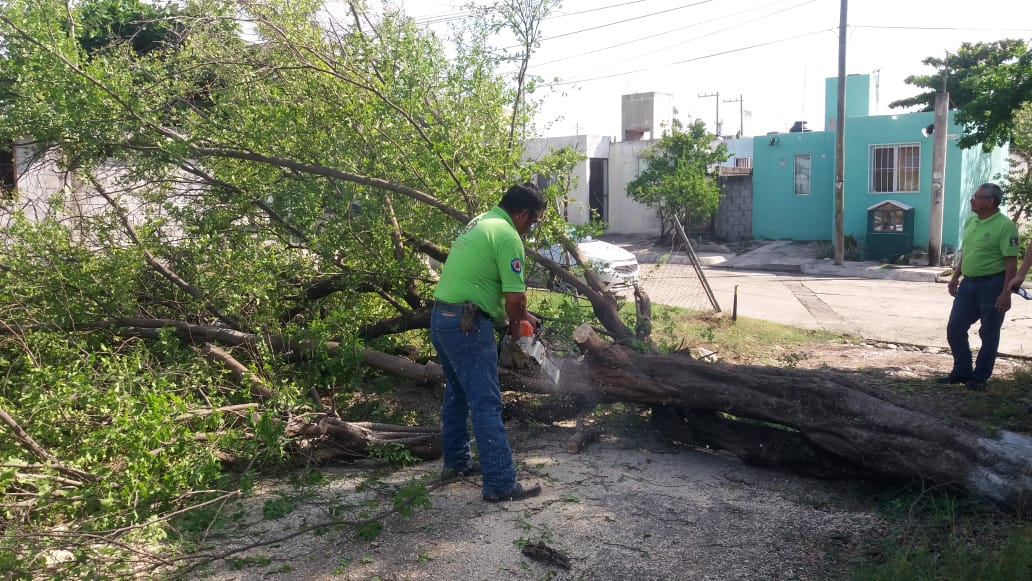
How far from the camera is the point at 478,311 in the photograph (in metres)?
4.02

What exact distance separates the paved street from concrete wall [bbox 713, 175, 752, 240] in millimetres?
5842

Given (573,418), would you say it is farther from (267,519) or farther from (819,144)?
(819,144)

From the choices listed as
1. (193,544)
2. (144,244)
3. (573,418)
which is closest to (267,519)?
(193,544)

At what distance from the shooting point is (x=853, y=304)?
1227cm

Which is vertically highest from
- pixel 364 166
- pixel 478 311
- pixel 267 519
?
pixel 364 166

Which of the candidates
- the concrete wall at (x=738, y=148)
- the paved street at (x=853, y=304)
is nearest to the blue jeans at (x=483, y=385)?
the paved street at (x=853, y=304)

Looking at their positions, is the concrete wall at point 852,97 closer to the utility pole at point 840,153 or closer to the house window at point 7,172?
the utility pole at point 840,153

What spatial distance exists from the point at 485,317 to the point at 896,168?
61.0ft

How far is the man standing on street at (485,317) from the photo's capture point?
396cm

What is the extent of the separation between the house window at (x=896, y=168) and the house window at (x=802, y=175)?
1.89 meters

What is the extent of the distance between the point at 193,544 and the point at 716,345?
6148mm

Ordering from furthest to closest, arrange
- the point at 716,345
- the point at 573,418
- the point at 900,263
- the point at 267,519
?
the point at 900,263 < the point at 716,345 < the point at 573,418 < the point at 267,519

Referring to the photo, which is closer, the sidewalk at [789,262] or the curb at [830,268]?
the curb at [830,268]

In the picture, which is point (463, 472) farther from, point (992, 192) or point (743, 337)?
point (743, 337)
